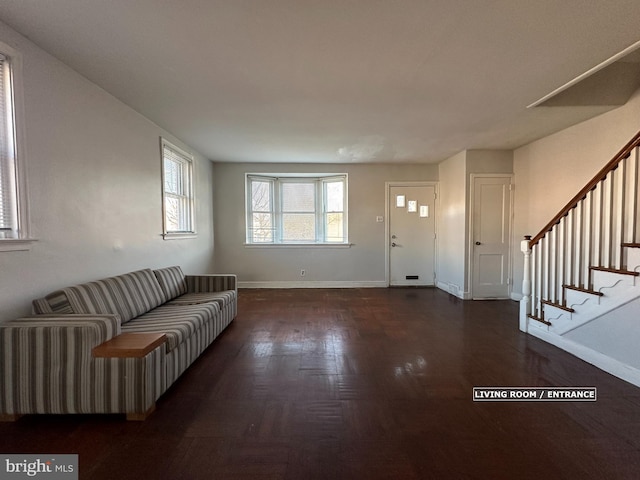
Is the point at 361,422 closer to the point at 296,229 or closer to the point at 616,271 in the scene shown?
the point at 616,271

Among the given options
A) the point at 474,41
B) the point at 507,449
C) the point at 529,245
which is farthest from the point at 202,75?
the point at 529,245

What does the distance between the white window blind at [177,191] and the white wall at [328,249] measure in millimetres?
1130

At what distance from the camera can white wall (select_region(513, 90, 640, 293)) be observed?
10.6ft

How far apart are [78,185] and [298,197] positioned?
4.00m

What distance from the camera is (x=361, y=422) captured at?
1.82 m

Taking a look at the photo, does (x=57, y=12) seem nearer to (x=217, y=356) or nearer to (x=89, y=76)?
(x=89, y=76)

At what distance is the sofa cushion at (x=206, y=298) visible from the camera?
3185 mm

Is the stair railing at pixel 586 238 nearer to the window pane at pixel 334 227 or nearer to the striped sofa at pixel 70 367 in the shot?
the window pane at pixel 334 227

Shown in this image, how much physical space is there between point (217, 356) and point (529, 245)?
3546 mm

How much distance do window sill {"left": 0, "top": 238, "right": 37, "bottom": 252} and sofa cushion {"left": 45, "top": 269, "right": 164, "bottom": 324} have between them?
0.36 m

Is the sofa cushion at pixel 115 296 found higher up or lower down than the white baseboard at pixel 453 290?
higher up

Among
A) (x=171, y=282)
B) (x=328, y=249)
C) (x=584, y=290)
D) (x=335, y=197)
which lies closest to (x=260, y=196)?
(x=335, y=197)

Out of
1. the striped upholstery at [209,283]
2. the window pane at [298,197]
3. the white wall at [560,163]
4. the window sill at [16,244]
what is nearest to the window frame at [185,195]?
the striped upholstery at [209,283]

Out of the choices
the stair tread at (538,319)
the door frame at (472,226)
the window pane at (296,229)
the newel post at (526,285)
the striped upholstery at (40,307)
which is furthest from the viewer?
the window pane at (296,229)
